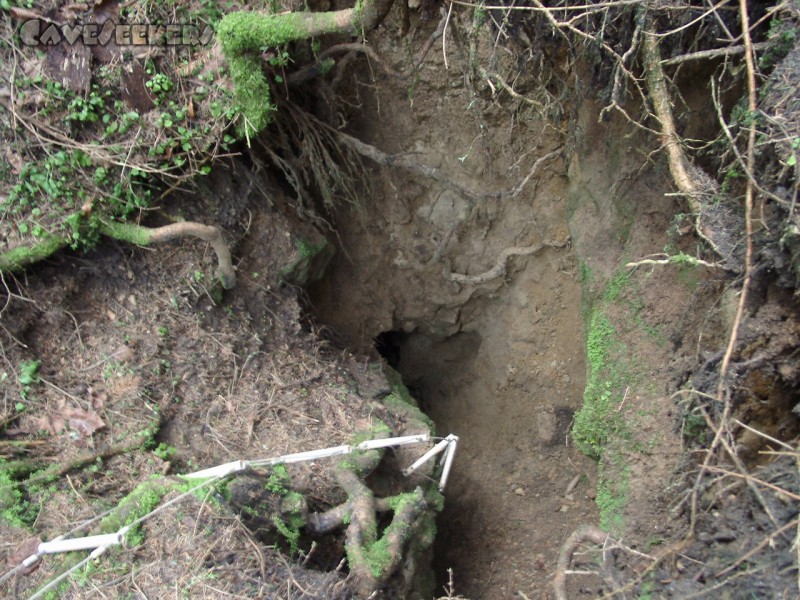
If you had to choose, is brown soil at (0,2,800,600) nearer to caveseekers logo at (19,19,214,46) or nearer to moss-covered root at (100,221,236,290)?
moss-covered root at (100,221,236,290)

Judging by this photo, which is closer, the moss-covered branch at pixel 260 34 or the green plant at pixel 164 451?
the moss-covered branch at pixel 260 34

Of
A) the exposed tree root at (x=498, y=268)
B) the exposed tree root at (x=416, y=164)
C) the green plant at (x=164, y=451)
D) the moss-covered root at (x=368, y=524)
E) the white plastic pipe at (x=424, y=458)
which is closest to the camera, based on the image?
the moss-covered root at (x=368, y=524)

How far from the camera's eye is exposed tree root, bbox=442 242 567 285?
4.30m

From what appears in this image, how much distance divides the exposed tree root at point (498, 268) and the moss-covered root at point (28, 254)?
9.36 feet

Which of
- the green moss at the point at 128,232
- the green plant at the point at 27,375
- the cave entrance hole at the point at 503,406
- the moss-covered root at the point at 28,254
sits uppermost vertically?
the green moss at the point at 128,232

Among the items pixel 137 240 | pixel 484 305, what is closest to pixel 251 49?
pixel 137 240

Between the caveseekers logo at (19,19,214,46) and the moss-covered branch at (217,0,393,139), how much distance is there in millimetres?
258

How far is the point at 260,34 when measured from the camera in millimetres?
2770

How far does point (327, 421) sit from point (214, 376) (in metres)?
0.75

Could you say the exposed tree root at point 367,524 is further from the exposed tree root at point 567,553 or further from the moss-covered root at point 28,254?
the moss-covered root at point 28,254

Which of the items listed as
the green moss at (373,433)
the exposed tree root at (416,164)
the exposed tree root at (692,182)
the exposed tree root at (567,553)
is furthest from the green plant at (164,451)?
the exposed tree root at (692,182)

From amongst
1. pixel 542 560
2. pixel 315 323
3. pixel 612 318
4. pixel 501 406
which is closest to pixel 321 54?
pixel 315 323

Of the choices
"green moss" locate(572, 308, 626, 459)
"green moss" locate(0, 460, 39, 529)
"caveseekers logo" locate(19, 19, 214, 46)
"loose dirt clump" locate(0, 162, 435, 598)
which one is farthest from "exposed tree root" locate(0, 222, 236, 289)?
"green moss" locate(572, 308, 626, 459)

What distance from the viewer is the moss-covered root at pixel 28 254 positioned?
289 cm
